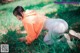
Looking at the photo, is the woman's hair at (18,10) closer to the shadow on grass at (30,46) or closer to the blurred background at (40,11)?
the blurred background at (40,11)

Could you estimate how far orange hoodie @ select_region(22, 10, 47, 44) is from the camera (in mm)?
1663

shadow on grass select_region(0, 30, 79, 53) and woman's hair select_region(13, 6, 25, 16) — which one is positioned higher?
woman's hair select_region(13, 6, 25, 16)

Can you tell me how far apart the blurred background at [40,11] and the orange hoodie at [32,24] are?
0.04 m

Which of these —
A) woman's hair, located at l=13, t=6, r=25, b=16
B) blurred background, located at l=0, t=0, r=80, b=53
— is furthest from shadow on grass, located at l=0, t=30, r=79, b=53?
woman's hair, located at l=13, t=6, r=25, b=16

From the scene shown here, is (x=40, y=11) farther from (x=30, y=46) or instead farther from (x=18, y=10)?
(x=30, y=46)

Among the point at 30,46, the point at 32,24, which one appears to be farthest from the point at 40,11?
the point at 30,46

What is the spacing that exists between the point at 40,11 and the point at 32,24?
0.14 m

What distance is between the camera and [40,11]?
66.8 inches

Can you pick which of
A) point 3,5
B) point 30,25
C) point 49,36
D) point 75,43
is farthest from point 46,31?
point 3,5

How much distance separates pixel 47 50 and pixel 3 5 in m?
0.57

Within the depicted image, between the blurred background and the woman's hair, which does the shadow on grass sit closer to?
the blurred background

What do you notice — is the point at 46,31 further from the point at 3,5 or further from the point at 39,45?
the point at 3,5

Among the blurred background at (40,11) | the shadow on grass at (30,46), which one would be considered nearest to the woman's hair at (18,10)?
the blurred background at (40,11)

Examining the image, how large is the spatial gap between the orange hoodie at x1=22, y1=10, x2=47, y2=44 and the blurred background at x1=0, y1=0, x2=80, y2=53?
0.04 meters
